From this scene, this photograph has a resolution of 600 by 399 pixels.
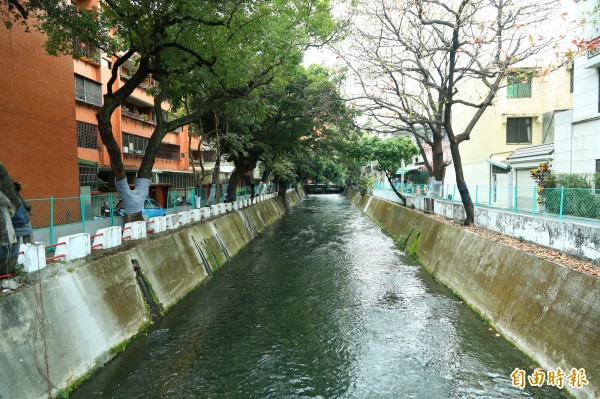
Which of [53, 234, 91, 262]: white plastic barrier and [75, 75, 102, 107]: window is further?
[75, 75, 102, 107]: window

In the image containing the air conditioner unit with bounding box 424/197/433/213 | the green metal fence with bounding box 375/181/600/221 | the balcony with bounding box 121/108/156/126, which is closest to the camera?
the green metal fence with bounding box 375/181/600/221

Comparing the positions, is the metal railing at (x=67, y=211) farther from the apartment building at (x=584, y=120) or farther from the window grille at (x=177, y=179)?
the window grille at (x=177, y=179)

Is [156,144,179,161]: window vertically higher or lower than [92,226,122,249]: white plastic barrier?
higher

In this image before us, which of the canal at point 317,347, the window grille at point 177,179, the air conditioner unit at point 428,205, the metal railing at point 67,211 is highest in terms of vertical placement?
the window grille at point 177,179

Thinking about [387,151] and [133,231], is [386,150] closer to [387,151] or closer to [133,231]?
[387,151]

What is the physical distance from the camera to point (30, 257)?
627cm

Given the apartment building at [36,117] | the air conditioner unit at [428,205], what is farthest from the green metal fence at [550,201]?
the apartment building at [36,117]

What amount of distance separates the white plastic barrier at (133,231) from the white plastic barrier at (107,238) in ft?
2.83

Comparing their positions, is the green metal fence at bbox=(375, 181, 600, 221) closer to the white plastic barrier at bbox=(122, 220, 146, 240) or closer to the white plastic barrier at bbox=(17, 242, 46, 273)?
the white plastic barrier at bbox=(122, 220, 146, 240)

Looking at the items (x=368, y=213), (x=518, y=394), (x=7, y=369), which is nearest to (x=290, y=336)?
(x=518, y=394)

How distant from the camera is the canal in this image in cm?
620

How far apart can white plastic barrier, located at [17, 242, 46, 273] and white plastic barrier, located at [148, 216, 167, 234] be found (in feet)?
18.7

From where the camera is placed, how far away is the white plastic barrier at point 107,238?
8875 millimetres

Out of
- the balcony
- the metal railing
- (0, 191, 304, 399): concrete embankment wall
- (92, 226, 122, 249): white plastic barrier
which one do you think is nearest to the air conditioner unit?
(0, 191, 304, 399): concrete embankment wall
